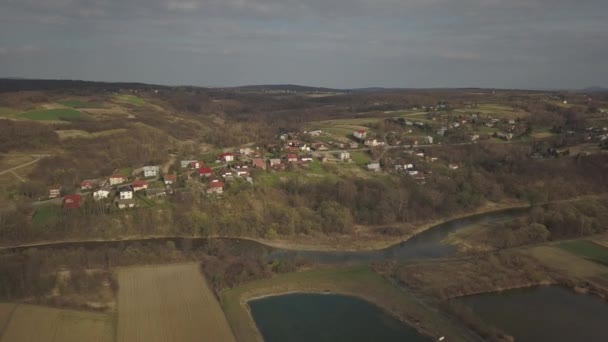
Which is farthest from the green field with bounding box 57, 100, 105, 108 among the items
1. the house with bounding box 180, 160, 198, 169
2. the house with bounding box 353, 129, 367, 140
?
the house with bounding box 353, 129, 367, 140

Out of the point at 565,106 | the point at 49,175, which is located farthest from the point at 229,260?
the point at 565,106

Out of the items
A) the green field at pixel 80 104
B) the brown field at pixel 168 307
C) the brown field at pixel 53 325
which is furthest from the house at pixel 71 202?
the green field at pixel 80 104

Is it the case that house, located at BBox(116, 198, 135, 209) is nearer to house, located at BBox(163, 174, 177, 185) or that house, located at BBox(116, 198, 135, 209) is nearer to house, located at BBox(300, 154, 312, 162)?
house, located at BBox(163, 174, 177, 185)

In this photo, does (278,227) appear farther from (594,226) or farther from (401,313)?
(594,226)

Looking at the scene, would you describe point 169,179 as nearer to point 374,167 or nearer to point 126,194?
point 126,194

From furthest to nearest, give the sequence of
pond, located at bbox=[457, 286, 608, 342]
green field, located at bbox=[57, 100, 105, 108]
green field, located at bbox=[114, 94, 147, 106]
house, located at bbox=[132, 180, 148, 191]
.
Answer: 1. green field, located at bbox=[114, 94, 147, 106]
2. green field, located at bbox=[57, 100, 105, 108]
3. house, located at bbox=[132, 180, 148, 191]
4. pond, located at bbox=[457, 286, 608, 342]

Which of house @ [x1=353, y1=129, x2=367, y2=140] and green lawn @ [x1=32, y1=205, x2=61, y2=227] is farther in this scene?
house @ [x1=353, y1=129, x2=367, y2=140]

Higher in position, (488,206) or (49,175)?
(49,175)
